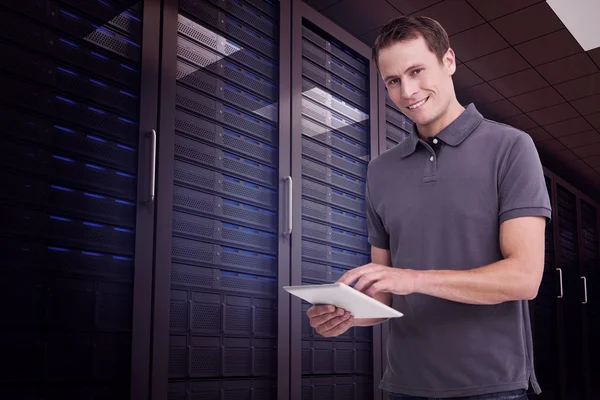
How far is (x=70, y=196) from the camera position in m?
1.97

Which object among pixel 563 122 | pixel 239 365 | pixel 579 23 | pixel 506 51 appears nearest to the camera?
pixel 239 365

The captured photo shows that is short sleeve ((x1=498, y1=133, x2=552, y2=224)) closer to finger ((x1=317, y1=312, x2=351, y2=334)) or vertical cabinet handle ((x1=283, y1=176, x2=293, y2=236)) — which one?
finger ((x1=317, y1=312, x2=351, y2=334))

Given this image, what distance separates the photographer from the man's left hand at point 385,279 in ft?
3.36

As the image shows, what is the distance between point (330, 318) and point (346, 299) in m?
0.14

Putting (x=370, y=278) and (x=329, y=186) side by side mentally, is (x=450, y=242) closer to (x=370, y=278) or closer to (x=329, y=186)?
(x=370, y=278)

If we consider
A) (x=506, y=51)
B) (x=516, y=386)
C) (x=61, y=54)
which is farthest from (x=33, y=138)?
(x=506, y=51)

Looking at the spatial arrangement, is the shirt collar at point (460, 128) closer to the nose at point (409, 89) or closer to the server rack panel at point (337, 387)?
the nose at point (409, 89)

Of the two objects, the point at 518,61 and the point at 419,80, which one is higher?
the point at 518,61

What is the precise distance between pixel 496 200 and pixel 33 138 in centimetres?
140

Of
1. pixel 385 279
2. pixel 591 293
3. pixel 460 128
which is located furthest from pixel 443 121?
pixel 591 293

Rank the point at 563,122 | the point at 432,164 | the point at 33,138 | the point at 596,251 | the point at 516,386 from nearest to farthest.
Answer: the point at 516,386 < the point at 432,164 < the point at 33,138 < the point at 563,122 < the point at 596,251

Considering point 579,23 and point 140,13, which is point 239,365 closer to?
point 140,13

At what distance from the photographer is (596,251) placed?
778 centimetres

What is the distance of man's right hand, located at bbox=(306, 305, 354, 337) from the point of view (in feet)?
3.78
